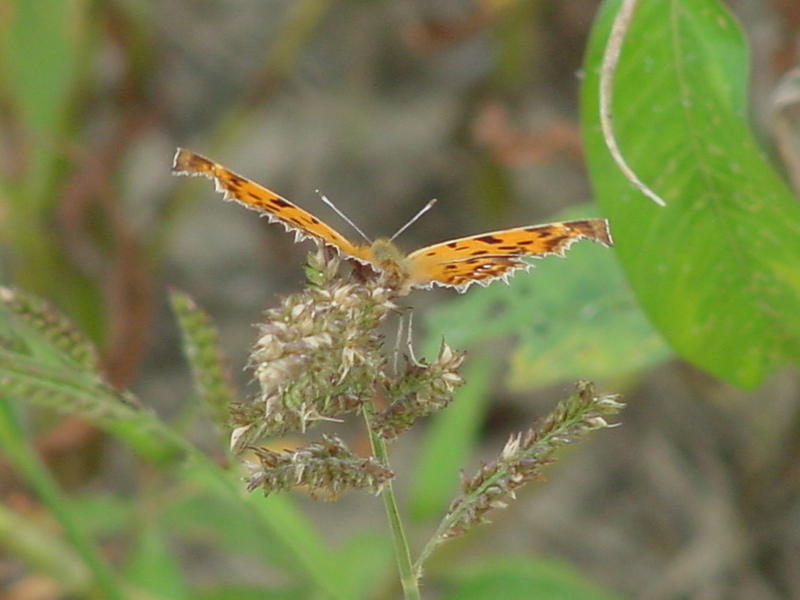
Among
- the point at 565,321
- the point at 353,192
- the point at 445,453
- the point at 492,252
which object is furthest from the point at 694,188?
the point at 353,192

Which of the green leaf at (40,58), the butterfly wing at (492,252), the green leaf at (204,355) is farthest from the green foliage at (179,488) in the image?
the green leaf at (40,58)

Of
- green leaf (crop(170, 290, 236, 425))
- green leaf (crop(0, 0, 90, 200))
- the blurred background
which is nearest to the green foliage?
green leaf (crop(170, 290, 236, 425))

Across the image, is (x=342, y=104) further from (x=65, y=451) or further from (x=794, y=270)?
(x=794, y=270)

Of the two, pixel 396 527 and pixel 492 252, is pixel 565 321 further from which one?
pixel 396 527

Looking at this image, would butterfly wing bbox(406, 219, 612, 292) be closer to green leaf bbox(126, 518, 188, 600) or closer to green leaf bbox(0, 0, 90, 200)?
green leaf bbox(126, 518, 188, 600)

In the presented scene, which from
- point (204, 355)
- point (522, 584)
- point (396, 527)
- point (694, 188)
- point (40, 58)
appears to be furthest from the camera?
point (40, 58)

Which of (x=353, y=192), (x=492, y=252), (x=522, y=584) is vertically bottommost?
(x=522, y=584)
